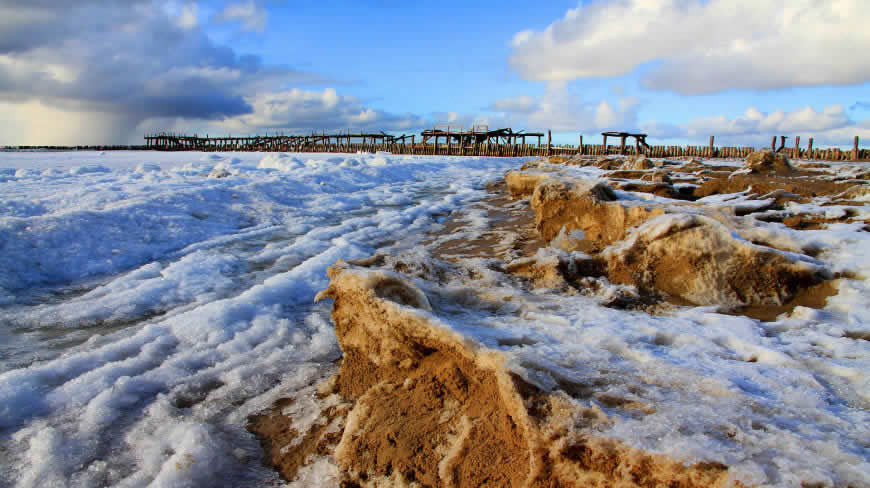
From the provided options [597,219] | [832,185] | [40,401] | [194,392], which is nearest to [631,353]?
[194,392]

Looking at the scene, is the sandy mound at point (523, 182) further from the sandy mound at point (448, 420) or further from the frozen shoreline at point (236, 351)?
the sandy mound at point (448, 420)

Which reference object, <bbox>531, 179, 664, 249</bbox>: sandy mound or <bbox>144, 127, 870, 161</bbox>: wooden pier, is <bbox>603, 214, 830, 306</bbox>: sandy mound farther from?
<bbox>144, 127, 870, 161</bbox>: wooden pier

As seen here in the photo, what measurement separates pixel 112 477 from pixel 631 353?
2.18 metres

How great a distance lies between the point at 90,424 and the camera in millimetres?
2092

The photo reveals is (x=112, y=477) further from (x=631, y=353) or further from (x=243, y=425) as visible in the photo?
(x=631, y=353)

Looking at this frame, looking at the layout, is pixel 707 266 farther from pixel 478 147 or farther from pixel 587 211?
pixel 478 147

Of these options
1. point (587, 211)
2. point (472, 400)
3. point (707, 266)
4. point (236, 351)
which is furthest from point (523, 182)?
point (472, 400)

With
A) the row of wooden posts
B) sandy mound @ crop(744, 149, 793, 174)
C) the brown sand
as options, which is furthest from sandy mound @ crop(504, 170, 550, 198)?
the row of wooden posts

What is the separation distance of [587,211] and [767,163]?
8121mm

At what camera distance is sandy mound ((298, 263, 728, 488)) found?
132cm

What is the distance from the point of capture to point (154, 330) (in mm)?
3088

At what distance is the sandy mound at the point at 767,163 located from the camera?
32.4 feet

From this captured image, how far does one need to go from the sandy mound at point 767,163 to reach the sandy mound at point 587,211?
7292mm

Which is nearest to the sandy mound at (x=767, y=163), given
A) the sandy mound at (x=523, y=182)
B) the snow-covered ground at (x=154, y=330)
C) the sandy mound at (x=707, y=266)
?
the sandy mound at (x=523, y=182)
